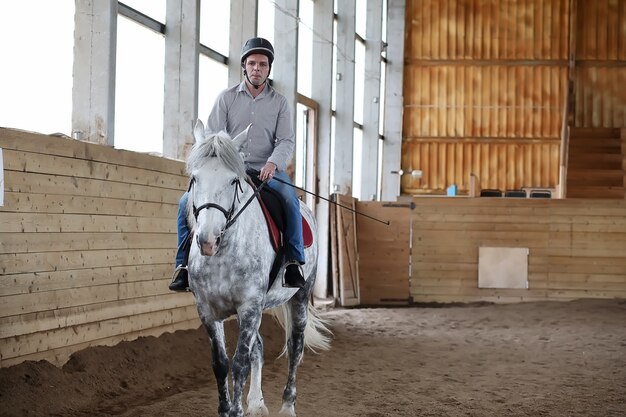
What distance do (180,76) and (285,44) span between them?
4.06 meters

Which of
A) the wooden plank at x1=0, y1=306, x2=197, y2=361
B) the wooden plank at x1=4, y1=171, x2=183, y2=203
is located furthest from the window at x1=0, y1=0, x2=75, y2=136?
the wooden plank at x1=0, y1=306, x2=197, y2=361

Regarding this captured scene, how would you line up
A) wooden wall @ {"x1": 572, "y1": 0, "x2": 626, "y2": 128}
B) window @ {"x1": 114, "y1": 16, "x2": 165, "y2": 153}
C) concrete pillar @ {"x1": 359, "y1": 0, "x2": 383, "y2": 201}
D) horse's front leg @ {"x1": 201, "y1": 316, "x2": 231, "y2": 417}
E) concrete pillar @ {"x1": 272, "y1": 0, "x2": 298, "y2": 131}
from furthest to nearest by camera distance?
1. wooden wall @ {"x1": 572, "y1": 0, "x2": 626, "y2": 128}
2. concrete pillar @ {"x1": 359, "y1": 0, "x2": 383, "y2": 201}
3. concrete pillar @ {"x1": 272, "y1": 0, "x2": 298, "y2": 131}
4. window @ {"x1": 114, "y1": 16, "x2": 165, "y2": 153}
5. horse's front leg @ {"x1": 201, "y1": 316, "x2": 231, "y2": 417}

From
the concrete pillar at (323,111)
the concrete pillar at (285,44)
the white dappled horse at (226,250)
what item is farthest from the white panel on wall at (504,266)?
the white dappled horse at (226,250)

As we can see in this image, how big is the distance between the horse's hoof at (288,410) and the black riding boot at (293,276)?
111cm

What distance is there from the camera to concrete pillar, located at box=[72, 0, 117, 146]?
7.91m

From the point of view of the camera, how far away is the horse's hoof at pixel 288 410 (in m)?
6.14

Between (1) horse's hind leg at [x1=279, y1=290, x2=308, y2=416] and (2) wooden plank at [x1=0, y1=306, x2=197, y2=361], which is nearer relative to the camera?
(2) wooden plank at [x1=0, y1=306, x2=197, y2=361]

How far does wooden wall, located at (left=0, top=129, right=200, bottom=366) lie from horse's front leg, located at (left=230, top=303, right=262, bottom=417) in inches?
Result: 73.1

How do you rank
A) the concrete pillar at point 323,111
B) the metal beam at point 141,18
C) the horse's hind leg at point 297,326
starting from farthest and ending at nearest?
the concrete pillar at point 323,111
the metal beam at point 141,18
the horse's hind leg at point 297,326

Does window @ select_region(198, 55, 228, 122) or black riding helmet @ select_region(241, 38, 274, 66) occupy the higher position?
window @ select_region(198, 55, 228, 122)

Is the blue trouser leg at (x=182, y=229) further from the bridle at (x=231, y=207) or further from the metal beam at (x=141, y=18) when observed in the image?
the metal beam at (x=141, y=18)

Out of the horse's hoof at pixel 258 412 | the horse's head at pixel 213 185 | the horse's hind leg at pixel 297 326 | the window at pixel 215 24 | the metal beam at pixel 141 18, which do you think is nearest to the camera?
the horse's head at pixel 213 185

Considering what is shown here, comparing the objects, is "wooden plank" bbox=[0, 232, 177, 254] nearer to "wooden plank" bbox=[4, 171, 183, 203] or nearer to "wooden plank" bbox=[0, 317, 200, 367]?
"wooden plank" bbox=[4, 171, 183, 203]

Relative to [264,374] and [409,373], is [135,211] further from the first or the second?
[409,373]
